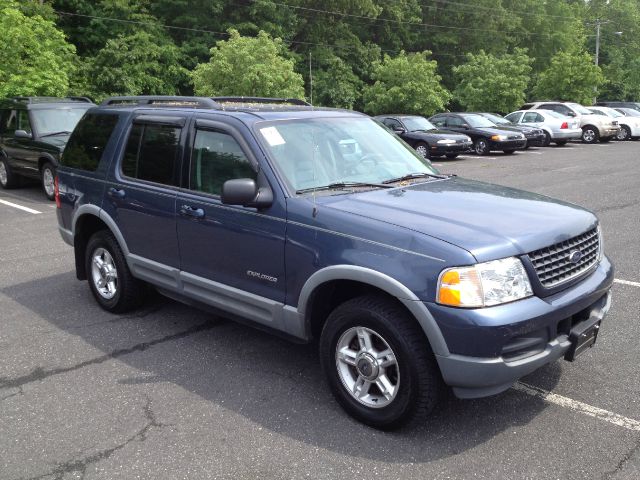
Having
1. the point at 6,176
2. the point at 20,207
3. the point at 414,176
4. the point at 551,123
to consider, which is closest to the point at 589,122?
the point at 551,123

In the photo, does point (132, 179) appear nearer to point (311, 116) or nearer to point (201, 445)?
point (311, 116)

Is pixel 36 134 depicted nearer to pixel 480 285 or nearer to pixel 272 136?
pixel 272 136

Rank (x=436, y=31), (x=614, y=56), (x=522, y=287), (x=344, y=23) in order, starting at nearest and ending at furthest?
(x=522, y=287)
(x=344, y=23)
(x=436, y=31)
(x=614, y=56)

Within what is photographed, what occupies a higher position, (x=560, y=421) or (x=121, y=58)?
(x=121, y=58)

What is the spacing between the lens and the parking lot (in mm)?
3211

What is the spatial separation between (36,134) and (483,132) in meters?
15.1

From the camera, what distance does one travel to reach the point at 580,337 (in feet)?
11.3

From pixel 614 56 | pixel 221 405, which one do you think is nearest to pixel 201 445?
pixel 221 405

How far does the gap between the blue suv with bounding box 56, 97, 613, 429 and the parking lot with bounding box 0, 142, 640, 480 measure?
283 mm

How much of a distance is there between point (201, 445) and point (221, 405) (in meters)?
0.46

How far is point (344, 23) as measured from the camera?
45688mm

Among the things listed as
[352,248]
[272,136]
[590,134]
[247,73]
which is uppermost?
[247,73]

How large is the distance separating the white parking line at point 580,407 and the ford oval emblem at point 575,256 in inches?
36.0

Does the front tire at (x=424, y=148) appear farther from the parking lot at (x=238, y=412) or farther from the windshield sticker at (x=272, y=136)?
the windshield sticker at (x=272, y=136)
